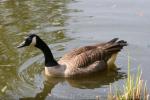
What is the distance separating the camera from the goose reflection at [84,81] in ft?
34.5

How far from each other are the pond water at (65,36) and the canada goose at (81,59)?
7.3 inches

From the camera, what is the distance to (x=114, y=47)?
37.6ft

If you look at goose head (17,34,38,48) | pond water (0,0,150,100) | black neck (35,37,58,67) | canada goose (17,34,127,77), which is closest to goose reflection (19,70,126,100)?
pond water (0,0,150,100)

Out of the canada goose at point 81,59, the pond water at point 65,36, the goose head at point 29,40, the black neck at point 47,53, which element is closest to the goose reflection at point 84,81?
the pond water at point 65,36

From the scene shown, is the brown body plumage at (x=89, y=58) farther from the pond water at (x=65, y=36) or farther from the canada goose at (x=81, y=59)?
the pond water at (x=65, y=36)

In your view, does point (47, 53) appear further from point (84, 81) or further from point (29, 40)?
point (84, 81)

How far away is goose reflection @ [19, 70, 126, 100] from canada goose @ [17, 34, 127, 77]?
0.12 metres

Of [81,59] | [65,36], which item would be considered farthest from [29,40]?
[65,36]

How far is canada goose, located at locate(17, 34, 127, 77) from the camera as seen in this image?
11.2 metres

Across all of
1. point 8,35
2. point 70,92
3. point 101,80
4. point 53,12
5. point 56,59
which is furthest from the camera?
point 53,12

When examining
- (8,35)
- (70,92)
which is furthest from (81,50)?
(8,35)

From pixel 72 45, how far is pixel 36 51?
932mm

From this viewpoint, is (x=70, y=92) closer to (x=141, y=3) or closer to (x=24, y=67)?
(x=24, y=67)

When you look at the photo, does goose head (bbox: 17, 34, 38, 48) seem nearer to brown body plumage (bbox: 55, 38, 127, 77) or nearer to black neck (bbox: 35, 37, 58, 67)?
black neck (bbox: 35, 37, 58, 67)
